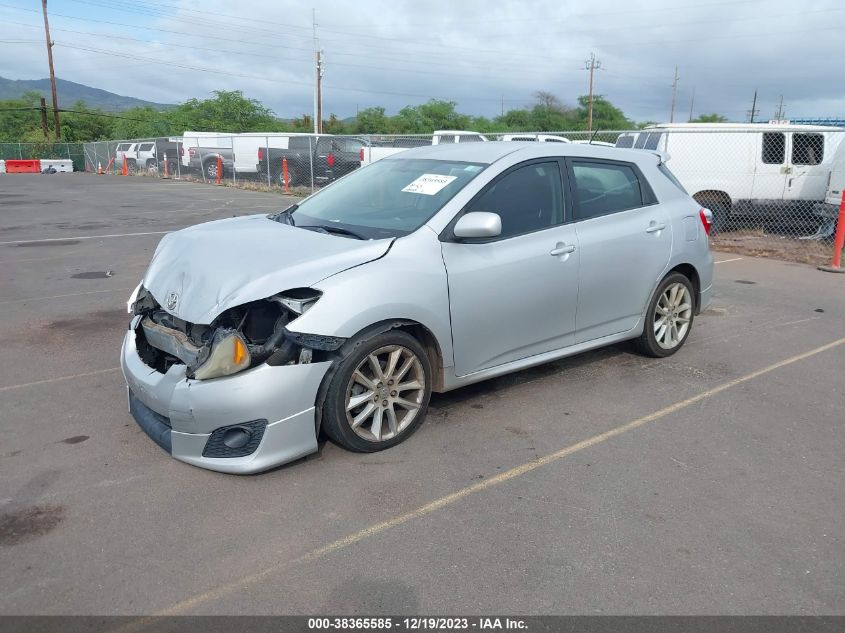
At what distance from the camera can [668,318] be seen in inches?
223

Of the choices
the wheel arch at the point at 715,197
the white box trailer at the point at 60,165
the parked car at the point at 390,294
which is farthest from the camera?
the white box trailer at the point at 60,165

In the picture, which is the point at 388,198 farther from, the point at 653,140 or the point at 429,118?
the point at 429,118

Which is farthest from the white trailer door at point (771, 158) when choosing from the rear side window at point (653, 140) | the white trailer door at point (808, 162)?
the rear side window at point (653, 140)

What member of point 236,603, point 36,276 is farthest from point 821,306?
point 36,276

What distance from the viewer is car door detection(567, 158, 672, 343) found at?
4887 mm

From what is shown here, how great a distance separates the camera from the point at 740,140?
12391mm

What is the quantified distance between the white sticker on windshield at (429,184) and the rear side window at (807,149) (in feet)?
34.1

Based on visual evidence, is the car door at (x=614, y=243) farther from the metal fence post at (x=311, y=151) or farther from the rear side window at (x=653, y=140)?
the metal fence post at (x=311, y=151)

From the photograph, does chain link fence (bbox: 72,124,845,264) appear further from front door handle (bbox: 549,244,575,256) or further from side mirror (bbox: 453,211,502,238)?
side mirror (bbox: 453,211,502,238)

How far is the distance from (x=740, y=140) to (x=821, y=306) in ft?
18.5

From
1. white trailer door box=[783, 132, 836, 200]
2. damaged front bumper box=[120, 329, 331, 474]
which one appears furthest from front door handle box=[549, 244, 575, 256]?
white trailer door box=[783, 132, 836, 200]

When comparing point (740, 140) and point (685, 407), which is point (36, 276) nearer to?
point (685, 407)

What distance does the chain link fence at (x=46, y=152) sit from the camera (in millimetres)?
46500

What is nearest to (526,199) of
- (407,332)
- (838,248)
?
(407,332)
